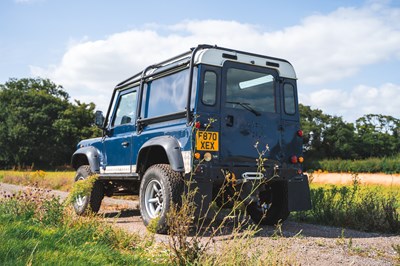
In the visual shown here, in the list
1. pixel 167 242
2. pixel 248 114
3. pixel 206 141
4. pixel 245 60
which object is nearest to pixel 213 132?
pixel 206 141

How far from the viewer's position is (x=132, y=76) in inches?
326

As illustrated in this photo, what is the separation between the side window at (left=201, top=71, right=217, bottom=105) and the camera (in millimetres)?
6453

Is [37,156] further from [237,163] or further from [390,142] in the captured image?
[237,163]

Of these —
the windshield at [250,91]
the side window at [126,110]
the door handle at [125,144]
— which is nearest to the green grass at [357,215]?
the windshield at [250,91]

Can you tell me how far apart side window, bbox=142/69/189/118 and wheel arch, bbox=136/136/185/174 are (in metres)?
0.53

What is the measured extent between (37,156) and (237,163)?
43.5 metres

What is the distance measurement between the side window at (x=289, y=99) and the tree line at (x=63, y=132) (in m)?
39.9

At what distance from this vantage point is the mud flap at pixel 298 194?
22.9 feet

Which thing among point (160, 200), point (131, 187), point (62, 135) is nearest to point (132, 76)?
point (131, 187)

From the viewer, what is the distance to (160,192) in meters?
6.56

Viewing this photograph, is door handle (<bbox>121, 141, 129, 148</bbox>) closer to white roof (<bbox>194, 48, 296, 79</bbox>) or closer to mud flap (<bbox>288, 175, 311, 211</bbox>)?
white roof (<bbox>194, 48, 296, 79</bbox>)

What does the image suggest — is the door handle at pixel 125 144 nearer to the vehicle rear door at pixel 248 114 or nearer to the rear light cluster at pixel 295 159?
the vehicle rear door at pixel 248 114

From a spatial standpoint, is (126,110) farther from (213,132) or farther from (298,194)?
(298,194)

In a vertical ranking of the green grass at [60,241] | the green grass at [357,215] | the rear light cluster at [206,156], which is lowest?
the green grass at [60,241]
